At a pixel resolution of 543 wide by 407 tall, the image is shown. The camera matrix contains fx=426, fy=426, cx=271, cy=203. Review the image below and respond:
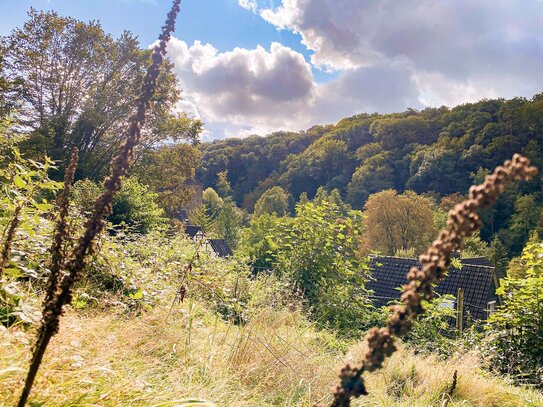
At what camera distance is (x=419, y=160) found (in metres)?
63.8

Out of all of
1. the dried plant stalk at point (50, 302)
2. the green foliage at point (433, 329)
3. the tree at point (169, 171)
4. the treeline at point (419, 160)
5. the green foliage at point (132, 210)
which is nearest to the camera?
the dried plant stalk at point (50, 302)

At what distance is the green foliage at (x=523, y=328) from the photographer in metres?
7.30

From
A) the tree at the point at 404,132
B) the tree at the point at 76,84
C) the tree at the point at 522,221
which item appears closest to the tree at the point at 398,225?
the tree at the point at 522,221

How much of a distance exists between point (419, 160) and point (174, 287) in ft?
207

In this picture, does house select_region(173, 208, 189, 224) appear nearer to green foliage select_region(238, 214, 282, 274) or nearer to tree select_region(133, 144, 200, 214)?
tree select_region(133, 144, 200, 214)

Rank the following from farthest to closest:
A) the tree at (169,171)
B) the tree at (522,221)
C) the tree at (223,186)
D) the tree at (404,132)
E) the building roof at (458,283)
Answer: the tree at (223,186) → the tree at (404,132) → the tree at (522,221) → the tree at (169,171) → the building roof at (458,283)

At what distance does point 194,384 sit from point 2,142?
5269mm

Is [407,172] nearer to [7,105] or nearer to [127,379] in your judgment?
[7,105]

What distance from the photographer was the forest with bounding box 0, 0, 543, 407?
129cm

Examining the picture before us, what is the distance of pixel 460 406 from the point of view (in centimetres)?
421

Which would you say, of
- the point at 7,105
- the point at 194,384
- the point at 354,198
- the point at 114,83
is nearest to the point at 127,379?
the point at 194,384

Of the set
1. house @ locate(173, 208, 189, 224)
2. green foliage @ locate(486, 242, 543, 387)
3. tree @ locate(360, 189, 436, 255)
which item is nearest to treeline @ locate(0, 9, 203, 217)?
house @ locate(173, 208, 189, 224)

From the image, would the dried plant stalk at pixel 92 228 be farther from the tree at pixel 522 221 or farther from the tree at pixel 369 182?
the tree at pixel 369 182

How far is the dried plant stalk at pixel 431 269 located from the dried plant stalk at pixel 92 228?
79 cm
